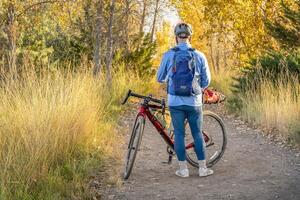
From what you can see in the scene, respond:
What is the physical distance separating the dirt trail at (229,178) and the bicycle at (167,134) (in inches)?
6.6

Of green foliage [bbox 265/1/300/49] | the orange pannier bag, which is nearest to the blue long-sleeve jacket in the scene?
the orange pannier bag

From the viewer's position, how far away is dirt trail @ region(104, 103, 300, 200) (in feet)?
18.7

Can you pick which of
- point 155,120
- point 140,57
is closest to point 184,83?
point 155,120

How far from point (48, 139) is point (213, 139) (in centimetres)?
227

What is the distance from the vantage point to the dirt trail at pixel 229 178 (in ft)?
18.7

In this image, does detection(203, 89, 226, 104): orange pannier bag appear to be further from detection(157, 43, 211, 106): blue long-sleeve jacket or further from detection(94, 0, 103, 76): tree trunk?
detection(94, 0, 103, 76): tree trunk

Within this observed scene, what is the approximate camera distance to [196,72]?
5.98 metres

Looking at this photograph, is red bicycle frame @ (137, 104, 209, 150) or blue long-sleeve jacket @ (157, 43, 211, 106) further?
red bicycle frame @ (137, 104, 209, 150)

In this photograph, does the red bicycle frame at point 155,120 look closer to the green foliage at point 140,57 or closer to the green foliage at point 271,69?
the green foliage at point 271,69

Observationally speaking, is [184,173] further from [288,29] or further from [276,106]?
[288,29]

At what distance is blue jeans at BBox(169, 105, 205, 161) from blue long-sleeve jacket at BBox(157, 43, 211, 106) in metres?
0.07

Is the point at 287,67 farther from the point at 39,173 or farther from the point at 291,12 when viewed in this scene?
the point at 39,173

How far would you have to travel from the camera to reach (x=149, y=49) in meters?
20.4

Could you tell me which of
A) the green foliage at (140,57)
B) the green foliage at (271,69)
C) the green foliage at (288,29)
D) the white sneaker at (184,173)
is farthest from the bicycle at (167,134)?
the green foliage at (140,57)
